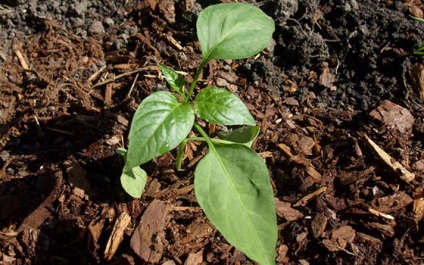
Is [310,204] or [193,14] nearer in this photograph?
[310,204]

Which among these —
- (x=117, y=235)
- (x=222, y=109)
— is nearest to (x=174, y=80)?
(x=222, y=109)

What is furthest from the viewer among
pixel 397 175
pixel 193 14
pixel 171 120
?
pixel 193 14

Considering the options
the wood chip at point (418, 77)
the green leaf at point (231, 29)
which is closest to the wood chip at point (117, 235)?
the green leaf at point (231, 29)

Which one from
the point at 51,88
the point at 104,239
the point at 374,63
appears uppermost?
the point at 374,63

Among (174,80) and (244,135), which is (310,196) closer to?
(244,135)

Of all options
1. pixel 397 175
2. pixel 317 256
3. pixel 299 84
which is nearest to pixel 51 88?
pixel 299 84

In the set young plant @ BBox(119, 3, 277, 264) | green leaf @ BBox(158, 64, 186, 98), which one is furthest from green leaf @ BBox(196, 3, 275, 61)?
green leaf @ BBox(158, 64, 186, 98)

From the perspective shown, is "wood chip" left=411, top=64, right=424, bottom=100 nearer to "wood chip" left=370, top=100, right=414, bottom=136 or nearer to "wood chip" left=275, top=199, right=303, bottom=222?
"wood chip" left=370, top=100, right=414, bottom=136

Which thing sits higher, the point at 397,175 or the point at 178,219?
the point at 397,175

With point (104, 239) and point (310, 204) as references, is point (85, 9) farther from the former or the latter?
point (310, 204)
